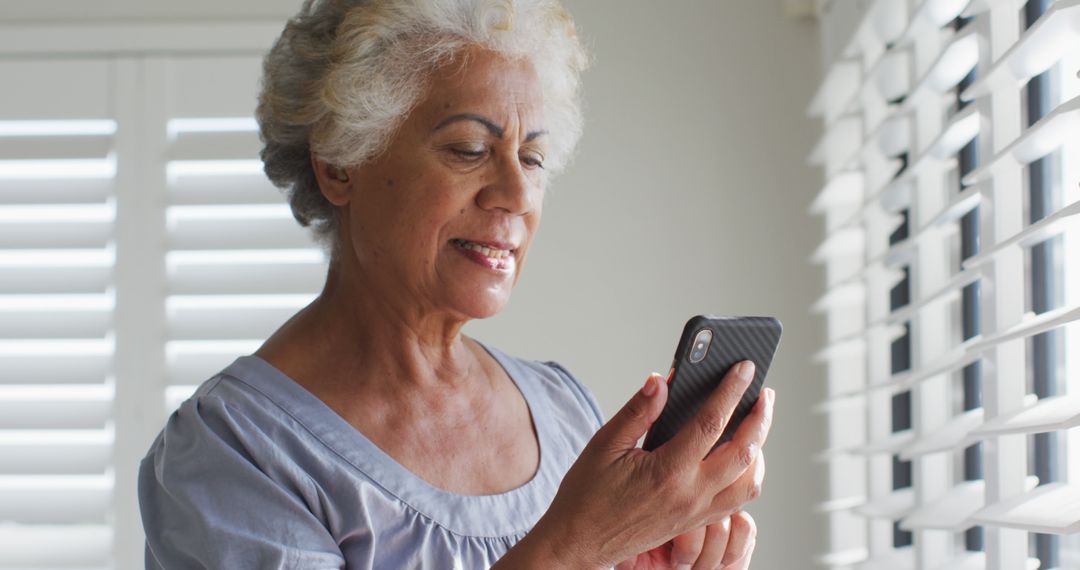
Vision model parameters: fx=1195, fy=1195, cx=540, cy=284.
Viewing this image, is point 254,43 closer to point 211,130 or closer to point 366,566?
point 211,130

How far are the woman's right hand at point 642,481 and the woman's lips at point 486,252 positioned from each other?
0.28 metres

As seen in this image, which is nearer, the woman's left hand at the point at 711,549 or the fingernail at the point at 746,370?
the fingernail at the point at 746,370

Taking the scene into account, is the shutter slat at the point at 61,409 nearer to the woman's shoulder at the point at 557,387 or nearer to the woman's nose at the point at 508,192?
the woman's shoulder at the point at 557,387

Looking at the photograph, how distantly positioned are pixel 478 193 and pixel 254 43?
140 centimetres

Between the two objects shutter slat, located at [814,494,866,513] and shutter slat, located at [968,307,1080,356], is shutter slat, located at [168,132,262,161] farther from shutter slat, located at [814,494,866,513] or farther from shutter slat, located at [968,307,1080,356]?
shutter slat, located at [968,307,1080,356]

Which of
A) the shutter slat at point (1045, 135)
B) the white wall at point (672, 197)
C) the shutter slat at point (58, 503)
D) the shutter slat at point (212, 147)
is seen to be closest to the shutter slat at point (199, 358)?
the shutter slat at point (58, 503)

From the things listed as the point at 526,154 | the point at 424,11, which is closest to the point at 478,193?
A: the point at 526,154

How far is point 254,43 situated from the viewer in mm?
2500

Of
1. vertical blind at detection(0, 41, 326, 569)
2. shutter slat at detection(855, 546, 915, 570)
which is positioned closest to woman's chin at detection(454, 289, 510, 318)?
shutter slat at detection(855, 546, 915, 570)

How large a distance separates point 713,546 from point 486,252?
39cm

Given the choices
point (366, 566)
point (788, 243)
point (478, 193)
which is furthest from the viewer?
point (788, 243)

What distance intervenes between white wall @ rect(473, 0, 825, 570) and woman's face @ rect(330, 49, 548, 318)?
1.16 m

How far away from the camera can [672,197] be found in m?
2.46

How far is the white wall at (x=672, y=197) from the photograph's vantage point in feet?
8.00
